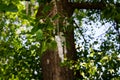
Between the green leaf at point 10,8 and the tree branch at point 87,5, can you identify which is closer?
the green leaf at point 10,8

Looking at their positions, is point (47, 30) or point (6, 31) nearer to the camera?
point (47, 30)

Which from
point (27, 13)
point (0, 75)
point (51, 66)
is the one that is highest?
point (27, 13)

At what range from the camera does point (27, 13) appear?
2375 millimetres

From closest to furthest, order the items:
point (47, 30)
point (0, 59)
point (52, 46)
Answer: point (52, 46), point (47, 30), point (0, 59)

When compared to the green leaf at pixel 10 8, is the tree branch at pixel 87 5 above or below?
above

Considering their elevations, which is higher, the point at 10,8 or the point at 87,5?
the point at 87,5

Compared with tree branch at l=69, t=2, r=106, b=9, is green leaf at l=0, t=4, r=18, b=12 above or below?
below

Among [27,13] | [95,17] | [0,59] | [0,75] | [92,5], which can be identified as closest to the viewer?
[27,13]

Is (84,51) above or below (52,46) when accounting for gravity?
below

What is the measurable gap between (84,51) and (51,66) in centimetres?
410

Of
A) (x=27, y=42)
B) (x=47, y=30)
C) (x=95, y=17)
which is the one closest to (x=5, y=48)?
(x=27, y=42)

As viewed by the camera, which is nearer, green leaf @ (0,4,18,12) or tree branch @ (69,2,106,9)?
green leaf @ (0,4,18,12)

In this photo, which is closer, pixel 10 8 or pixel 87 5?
pixel 10 8

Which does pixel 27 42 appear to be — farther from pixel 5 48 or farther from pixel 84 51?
pixel 84 51
